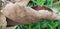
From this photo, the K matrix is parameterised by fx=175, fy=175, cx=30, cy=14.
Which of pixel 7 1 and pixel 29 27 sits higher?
pixel 7 1

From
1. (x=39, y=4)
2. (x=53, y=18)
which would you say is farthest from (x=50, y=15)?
(x=39, y=4)

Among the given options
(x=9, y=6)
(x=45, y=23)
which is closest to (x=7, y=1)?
(x=9, y=6)

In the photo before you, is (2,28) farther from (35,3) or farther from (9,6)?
(35,3)

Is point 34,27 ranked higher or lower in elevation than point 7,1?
lower

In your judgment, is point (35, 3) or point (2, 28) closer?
point (2, 28)

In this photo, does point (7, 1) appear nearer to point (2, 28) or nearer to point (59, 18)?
point (2, 28)

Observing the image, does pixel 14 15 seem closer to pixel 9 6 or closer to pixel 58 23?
pixel 9 6

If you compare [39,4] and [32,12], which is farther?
[39,4]
